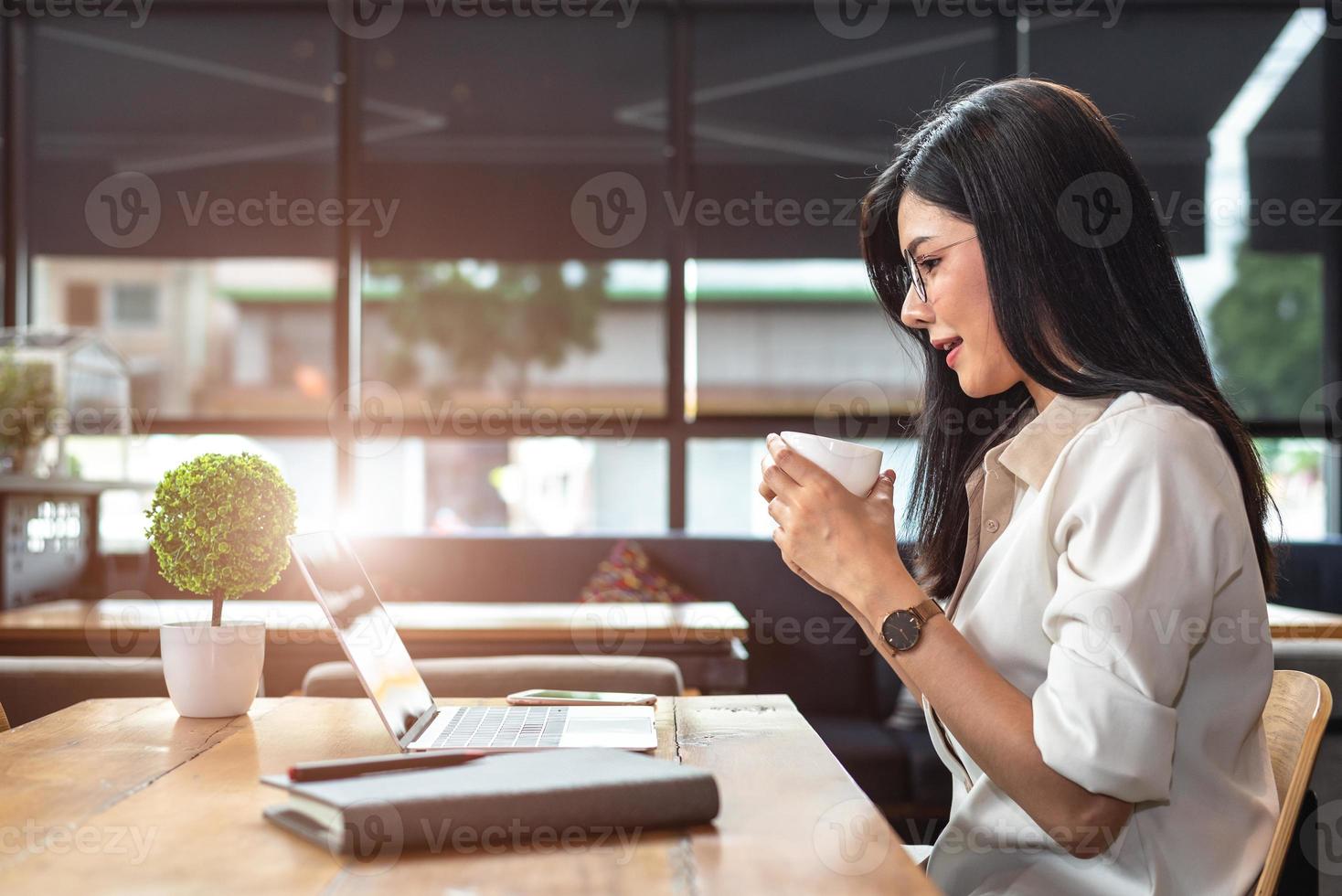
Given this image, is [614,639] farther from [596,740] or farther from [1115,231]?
[1115,231]

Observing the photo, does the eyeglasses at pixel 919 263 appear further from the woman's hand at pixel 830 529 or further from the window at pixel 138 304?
the window at pixel 138 304

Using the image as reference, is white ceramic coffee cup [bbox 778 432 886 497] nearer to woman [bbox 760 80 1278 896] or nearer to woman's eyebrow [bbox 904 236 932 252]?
woman [bbox 760 80 1278 896]

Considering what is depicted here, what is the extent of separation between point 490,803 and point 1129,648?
1.76 ft

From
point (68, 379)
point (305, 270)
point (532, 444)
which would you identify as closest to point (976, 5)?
point (532, 444)

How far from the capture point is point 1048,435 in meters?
1.18

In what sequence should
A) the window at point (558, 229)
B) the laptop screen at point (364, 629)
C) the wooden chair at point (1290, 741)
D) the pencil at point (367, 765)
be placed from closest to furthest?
the pencil at point (367, 765)
the wooden chair at point (1290, 741)
the laptop screen at point (364, 629)
the window at point (558, 229)

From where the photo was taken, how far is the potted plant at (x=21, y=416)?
348cm

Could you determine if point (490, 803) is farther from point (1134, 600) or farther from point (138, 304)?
point (138, 304)

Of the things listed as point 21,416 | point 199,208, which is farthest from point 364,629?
point 199,208

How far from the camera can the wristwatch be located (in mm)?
1071

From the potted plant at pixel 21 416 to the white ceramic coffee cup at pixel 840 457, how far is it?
3085mm

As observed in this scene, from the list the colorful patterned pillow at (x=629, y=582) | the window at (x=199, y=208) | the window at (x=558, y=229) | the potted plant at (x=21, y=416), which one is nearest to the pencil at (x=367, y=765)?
the colorful patterned pillow at (x=629, y=582)

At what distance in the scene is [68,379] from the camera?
12.1 ft

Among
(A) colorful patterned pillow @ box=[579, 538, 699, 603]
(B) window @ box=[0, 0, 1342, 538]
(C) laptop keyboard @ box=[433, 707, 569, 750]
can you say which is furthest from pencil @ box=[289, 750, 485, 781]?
(B) window @ box=[0, 0, 1342, 538]
